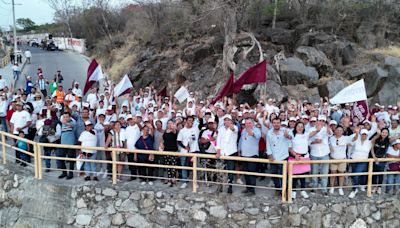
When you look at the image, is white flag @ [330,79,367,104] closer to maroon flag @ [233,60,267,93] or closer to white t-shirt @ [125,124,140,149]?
maroon flag @ [233,60,267,93]

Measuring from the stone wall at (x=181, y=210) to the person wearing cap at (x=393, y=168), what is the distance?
253mm

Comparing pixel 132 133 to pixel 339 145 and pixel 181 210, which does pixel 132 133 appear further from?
pixel 339 145

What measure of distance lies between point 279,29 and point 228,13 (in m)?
5.65

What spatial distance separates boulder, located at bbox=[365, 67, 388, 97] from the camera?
17.8m

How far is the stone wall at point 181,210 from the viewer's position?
8.03m

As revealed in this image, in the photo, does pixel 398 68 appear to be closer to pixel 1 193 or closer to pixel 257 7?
pixel 257 7

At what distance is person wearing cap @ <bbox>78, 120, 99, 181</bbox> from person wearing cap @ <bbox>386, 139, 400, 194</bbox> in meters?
6.39

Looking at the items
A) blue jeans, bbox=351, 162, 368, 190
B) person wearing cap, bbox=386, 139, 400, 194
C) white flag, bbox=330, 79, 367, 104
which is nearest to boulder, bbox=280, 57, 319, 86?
white flag, bbox=330, 79, 367, 104

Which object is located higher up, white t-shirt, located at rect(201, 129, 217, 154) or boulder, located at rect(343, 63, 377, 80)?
boulder, located at rect(343, 63, 377, 80)

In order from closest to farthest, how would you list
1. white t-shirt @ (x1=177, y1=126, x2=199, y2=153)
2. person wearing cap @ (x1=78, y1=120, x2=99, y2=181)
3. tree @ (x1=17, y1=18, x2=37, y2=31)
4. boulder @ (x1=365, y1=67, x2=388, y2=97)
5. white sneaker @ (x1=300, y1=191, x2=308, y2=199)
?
1. white sneaker @ (x1=300, y1=191, x2=308, y2=199)
2. white t-shirt @ (x1=177, y1=126, x2=199, y2=153)
3. person wearing cap @ (x1=78, y1=120, x2=99, y2=181)
4. boulder @ (x1=365, y1=67, x2=388, y2=97)
5. tree @ (x1=17, y1=18, x2=37, y2=31)

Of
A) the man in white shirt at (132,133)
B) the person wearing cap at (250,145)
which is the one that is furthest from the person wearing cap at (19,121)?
the person wearing cap at (250,145)

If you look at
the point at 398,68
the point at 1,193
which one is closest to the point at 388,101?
the point at 398,68

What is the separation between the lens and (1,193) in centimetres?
957

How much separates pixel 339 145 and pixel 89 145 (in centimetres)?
538
